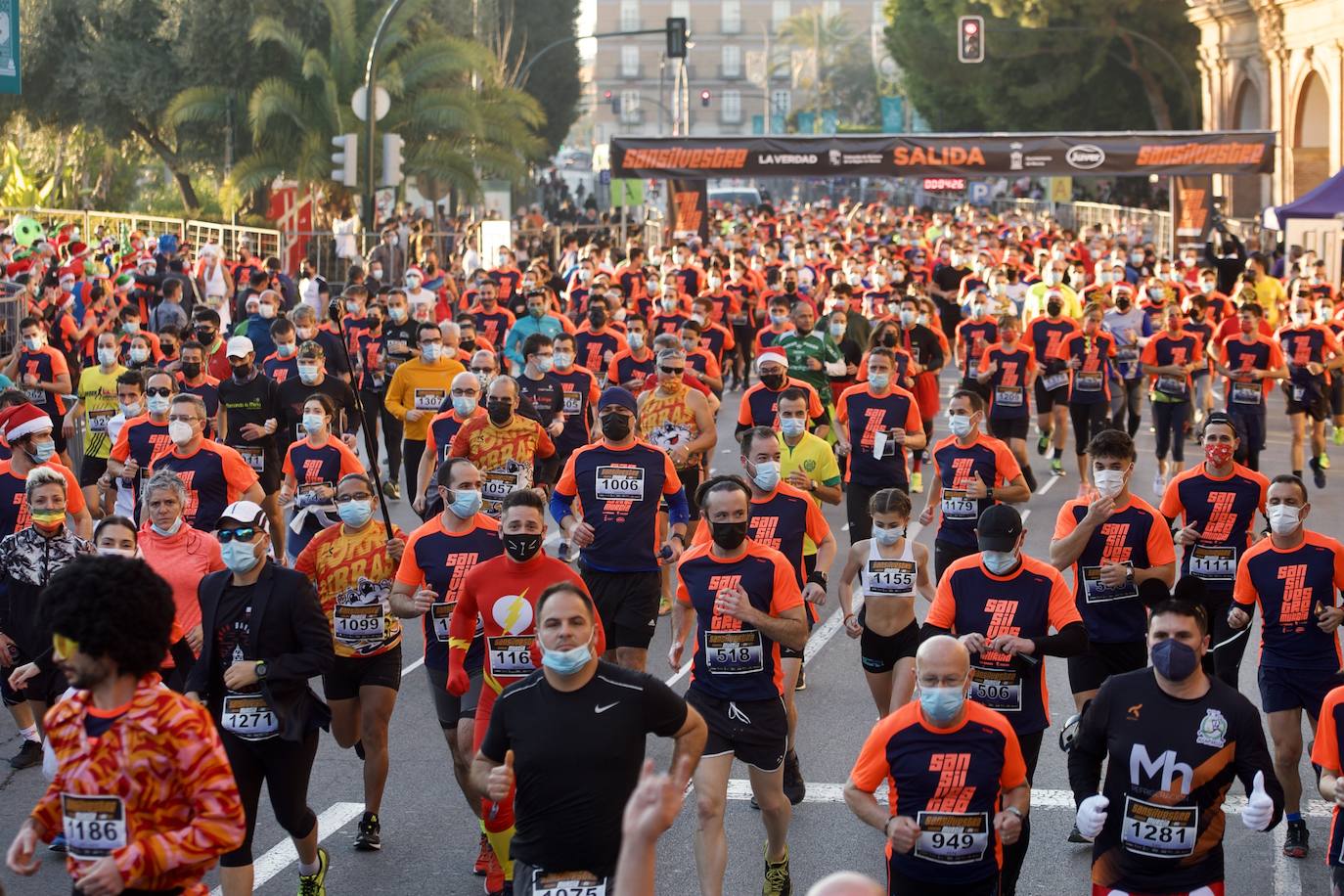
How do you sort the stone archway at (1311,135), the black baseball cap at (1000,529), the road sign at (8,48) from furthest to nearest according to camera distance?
the stone archway at (1311,135) → the road sign at (8,48) → the black baseball cap at (1000,529)

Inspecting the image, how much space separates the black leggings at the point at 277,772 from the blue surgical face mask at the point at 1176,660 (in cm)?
336

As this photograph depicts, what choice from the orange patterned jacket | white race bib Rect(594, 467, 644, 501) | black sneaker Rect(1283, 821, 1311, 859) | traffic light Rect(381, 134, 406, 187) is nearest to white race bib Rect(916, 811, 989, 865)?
the orange patterned jacket

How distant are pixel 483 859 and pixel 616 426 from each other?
3110mm

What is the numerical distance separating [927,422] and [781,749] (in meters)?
10.6

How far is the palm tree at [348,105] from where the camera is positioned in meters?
38.1

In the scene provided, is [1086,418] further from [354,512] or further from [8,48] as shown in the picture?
[8,48]

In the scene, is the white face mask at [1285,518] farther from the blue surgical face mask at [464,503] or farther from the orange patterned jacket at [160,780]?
the orange patterned jacket at [160,780]

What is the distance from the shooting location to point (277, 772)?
7.89 meters

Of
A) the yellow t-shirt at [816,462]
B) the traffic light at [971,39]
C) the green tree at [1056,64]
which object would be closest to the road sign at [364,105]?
the yellow t-shirt at [816,462]

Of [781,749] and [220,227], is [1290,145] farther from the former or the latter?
[781,749]

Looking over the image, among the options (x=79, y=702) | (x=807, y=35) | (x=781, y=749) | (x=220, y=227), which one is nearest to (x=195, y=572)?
(x=781, y=749)

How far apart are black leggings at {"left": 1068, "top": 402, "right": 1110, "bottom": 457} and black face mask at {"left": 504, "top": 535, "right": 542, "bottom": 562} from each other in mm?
11519

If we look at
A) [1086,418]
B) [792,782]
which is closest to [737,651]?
[792,782]

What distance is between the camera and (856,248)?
40250mm
